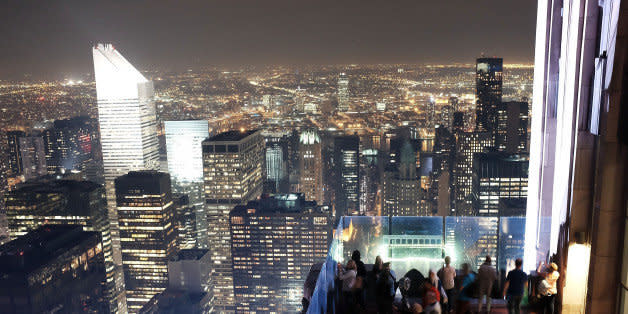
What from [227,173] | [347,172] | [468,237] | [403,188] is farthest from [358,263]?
[227,173]

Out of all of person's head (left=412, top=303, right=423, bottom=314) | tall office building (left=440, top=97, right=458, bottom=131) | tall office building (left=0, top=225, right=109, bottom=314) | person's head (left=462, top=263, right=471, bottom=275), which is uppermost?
tall office building (left=440, top=97, right=458, bottom=131)

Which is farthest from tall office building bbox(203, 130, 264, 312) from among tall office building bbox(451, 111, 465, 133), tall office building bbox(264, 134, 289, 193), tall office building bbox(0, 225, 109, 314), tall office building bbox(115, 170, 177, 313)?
tall office building bbox(451, 111, 465, 133)

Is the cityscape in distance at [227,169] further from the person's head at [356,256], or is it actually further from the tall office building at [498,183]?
the person's head at [356,256]

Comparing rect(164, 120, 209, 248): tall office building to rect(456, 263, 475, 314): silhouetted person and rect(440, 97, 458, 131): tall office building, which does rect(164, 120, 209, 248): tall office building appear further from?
rect(456, 263, 475, 314): silhouetted person

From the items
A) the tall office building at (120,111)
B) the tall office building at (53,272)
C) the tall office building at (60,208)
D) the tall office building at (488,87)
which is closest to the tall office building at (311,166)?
the tall office building at (488,87)

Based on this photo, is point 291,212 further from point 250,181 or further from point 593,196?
point 593,196

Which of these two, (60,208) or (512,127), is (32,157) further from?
(512,127)

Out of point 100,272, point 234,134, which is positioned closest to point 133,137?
point 234,134
